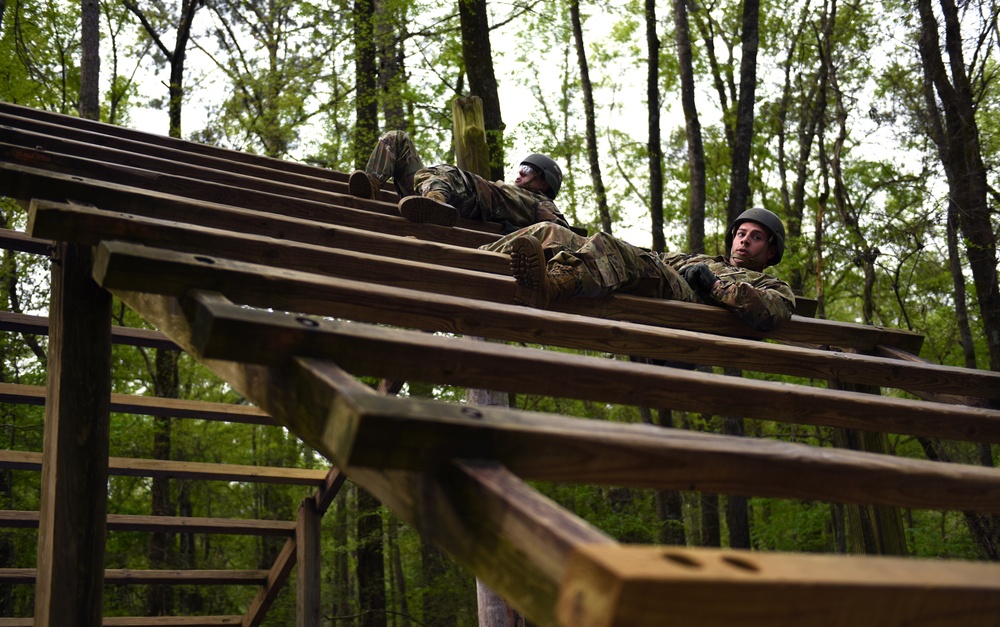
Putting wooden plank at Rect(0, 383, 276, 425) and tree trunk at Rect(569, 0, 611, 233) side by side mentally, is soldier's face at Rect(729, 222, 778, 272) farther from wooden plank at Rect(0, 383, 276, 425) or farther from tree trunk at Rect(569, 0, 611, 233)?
tree trunk at Rect(569, 0, 611, 233)

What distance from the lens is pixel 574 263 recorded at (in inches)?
150

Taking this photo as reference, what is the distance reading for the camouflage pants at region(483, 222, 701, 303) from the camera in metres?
3.82

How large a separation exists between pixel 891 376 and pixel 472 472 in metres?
2.65

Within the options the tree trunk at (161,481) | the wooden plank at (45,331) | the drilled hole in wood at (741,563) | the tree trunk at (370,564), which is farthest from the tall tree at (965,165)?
the tree trunk at (161,481)

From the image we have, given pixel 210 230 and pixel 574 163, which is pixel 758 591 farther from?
pixel 574 163

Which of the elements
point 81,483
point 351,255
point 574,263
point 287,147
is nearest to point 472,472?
point 351,255

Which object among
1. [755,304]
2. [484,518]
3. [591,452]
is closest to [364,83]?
[755,304]

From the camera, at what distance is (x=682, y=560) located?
1082 millimetres

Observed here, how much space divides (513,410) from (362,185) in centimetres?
369

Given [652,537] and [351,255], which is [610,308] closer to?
[351,255]

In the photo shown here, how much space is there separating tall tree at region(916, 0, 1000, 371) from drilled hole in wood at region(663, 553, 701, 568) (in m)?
7.90

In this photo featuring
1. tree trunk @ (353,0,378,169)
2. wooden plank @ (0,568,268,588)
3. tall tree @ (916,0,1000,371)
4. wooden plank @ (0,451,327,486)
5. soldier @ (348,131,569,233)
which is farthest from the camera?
tree trunk @ (353,0,378,169)

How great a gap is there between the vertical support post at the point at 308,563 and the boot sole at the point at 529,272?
10.1 ft

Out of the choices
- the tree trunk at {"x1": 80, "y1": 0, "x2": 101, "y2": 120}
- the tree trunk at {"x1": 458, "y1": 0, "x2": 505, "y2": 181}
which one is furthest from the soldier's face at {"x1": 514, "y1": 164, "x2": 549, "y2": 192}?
the tree trunk at {"x1": 80, "y1": 0, "x2": 101, "y2": 120}
